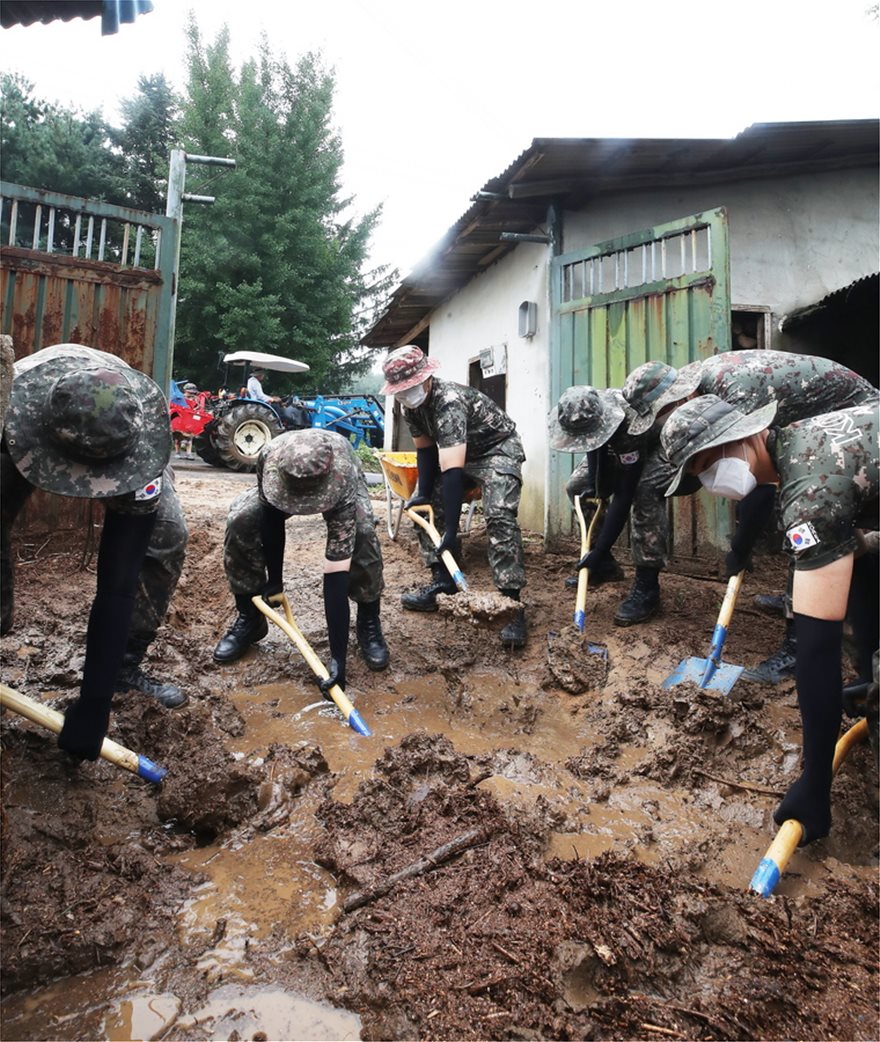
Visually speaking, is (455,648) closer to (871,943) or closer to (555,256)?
(871,943)

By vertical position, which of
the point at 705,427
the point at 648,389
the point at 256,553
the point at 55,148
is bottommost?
the point at 256,553

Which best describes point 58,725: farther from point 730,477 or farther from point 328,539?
point 730,477

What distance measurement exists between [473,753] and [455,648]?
100 cm

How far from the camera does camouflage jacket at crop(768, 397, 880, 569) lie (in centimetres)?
168

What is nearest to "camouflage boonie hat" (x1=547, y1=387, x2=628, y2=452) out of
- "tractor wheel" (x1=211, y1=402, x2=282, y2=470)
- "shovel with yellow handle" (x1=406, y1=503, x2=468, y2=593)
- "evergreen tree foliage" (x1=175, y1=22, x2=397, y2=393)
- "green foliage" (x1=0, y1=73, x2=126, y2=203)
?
"shovel with yellow handle" (x1=406, y1=503, x2=468, y2=593)

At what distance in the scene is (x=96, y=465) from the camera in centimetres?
172

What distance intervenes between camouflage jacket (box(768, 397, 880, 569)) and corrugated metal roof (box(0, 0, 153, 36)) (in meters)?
2.26

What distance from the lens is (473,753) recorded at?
8.03 ft

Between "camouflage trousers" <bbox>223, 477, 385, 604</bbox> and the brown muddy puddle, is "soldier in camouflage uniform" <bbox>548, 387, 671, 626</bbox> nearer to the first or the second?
the brown muddy puddle

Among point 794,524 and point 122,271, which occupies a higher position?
point 122,271

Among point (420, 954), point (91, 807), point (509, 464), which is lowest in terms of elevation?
point (420, 954)

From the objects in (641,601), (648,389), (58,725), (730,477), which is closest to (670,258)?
(648,389)

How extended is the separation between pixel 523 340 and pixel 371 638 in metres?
3.48

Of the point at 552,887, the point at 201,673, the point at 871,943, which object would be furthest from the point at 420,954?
the point at 201,673
